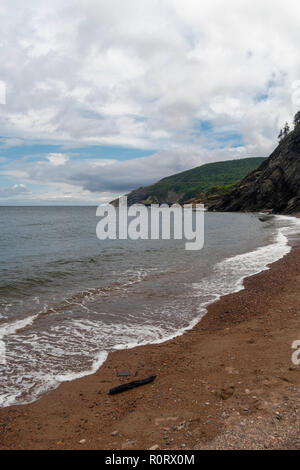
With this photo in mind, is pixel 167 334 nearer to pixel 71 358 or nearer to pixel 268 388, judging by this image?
pixel 71 358

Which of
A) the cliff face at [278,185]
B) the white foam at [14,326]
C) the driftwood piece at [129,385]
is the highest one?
the cliff face at [278,185]

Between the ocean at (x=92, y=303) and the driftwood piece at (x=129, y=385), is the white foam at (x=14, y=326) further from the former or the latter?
the driftwood piece at (x=129, y=385)

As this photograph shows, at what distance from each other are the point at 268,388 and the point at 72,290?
10.8 m

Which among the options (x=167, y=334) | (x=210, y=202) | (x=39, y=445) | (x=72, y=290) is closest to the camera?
(x=39, y=445)

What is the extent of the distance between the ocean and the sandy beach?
0.68m

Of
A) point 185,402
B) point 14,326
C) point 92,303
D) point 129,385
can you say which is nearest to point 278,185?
point 92,303

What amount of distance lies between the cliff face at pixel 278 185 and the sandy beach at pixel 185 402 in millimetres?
83107

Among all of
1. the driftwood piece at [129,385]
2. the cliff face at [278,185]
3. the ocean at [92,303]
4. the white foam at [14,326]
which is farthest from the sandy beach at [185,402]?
the cliff face at [278,185]

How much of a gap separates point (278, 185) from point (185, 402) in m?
99.8

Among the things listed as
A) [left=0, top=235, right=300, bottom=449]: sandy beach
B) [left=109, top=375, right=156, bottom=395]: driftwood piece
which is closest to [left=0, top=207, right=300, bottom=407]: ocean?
[left=0, top=235, right=300, bottom=449]: sandy beach

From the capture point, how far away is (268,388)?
4918 mm

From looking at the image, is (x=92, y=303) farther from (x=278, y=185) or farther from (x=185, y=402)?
(x=278, y=185)

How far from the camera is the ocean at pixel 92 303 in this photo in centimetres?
692
